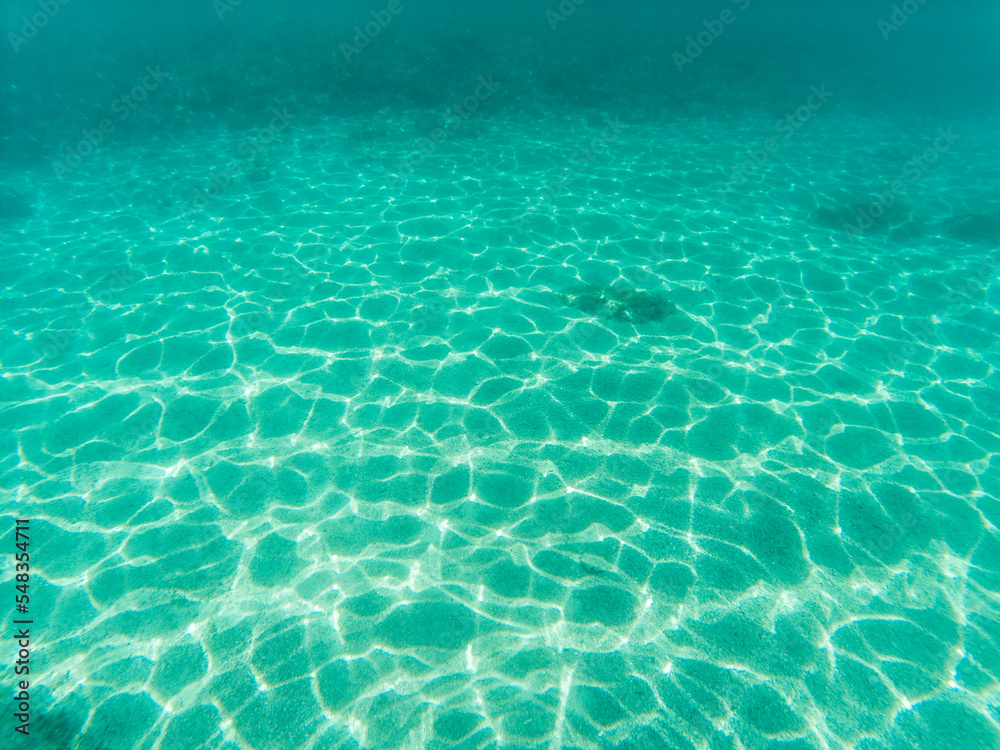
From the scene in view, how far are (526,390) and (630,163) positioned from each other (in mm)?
14600

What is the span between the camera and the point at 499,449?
877cm

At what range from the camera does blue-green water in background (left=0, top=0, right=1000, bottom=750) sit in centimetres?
590

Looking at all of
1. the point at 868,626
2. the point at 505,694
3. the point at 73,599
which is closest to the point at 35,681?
the point at 73,599

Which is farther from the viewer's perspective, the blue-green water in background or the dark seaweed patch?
the dark seaweed patch

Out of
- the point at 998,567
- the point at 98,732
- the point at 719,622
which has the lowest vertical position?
the point at 998,567

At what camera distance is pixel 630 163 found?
67.1ft

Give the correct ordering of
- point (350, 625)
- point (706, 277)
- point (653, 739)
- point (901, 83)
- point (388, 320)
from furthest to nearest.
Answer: point (901, 83) → point (706, 277) → point (388, 320) → point (350, 625) → point (653, 739)

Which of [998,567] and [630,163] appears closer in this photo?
[998,567]

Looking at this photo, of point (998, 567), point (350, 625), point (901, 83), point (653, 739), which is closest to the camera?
point (653, 739)

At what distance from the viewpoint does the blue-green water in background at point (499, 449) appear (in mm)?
5902

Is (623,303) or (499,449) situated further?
(623,303)

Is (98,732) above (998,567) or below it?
above

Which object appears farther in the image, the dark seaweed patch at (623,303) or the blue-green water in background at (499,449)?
the dark seaweed patch at (623,303)

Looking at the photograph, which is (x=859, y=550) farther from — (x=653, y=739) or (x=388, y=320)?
(x=388, y=320)
